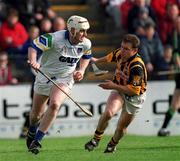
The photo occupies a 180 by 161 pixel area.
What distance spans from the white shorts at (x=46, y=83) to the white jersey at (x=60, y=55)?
0.22 ft

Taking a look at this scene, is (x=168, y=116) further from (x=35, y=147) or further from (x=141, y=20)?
(x=35, y=147)

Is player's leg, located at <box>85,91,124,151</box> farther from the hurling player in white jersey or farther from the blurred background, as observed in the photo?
the blurred background

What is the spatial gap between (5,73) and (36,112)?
15.8ft

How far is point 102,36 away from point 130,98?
27.7ft

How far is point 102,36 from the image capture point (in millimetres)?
21734

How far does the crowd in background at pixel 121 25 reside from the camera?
64.5 feet

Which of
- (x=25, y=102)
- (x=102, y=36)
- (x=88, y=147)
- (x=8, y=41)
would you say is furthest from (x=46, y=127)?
(x=102, y=36)

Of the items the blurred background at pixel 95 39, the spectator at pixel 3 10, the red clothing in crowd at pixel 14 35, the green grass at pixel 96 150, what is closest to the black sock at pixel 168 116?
the green grass at pixel 96 150

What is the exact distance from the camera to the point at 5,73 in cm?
1886

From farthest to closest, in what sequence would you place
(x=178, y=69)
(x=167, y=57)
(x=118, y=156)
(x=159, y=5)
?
(x=159, y=5) < (x=167, y=57) < (x=178, y=69) < (x=118, y=156)

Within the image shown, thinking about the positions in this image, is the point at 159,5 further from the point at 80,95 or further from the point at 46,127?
the point at 46,127

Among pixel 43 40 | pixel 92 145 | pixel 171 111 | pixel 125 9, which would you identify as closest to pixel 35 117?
pixel 92 145

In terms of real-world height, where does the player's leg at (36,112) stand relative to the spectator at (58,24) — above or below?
above

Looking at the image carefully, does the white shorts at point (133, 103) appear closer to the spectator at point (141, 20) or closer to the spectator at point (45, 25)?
the spectator at point (45, 25)
